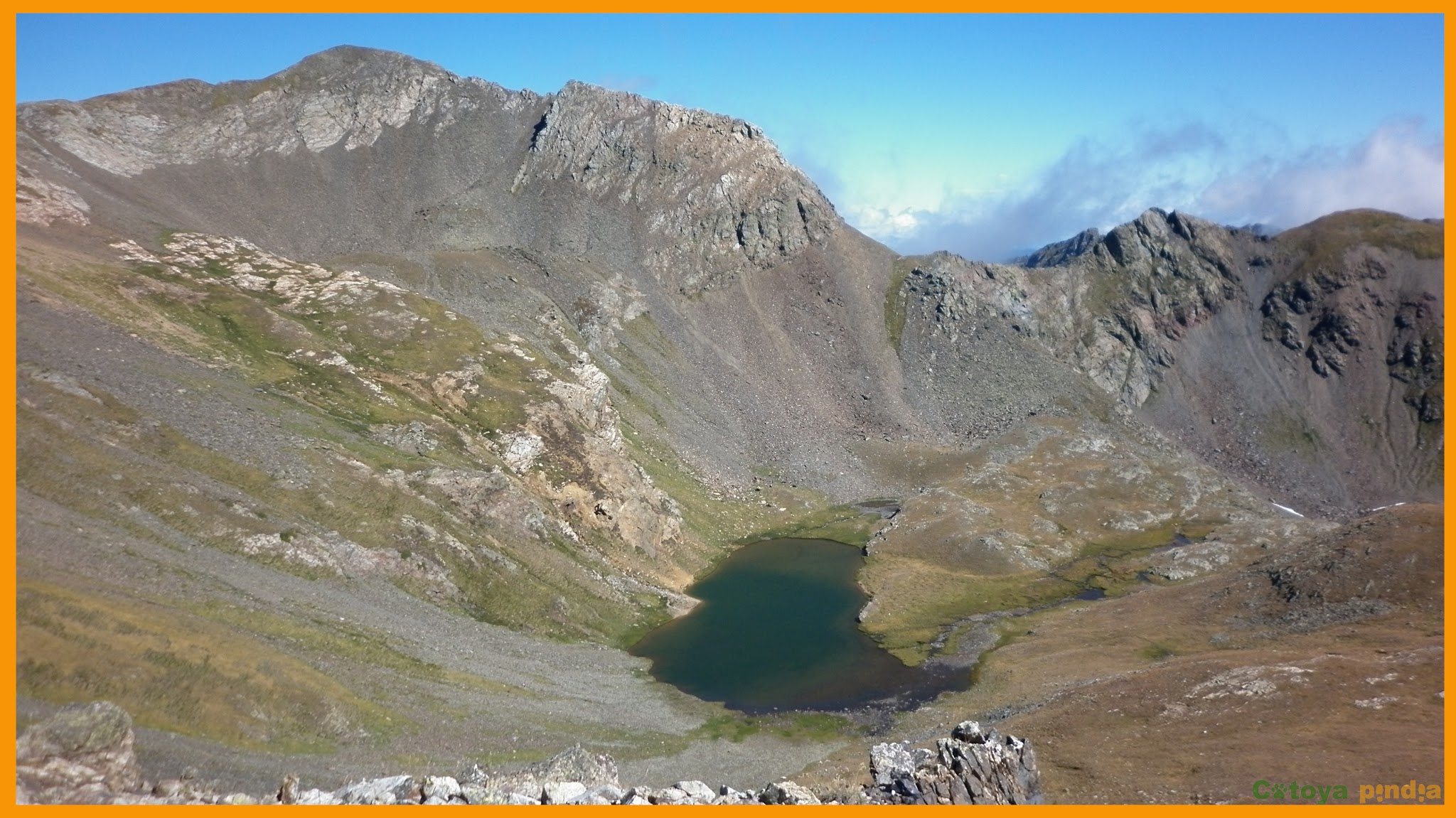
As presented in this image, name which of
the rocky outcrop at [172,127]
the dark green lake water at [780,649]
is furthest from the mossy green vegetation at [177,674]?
the rocky outcrop at [172,127]

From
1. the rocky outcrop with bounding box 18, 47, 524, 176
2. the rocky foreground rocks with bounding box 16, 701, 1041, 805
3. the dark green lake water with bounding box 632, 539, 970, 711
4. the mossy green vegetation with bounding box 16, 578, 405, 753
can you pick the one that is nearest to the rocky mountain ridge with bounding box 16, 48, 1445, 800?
the mossy green vegetation with bounding box 16, 578, 405, 753

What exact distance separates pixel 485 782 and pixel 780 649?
5298 centimetres

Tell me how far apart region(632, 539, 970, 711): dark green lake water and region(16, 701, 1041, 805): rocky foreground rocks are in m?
32.4

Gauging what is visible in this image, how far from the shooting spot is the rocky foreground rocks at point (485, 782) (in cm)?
2520

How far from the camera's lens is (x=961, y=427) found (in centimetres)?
17625

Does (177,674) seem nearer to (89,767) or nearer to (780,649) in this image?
(89,767)

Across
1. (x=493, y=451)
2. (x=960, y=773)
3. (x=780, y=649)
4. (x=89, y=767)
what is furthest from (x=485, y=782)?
(x=493, y=451)

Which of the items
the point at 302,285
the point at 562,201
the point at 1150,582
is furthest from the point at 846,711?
the point at 562,201

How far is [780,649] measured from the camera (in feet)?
270

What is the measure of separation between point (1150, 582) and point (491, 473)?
92.7 metres

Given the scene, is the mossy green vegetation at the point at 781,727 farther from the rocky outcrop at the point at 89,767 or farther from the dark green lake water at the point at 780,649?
the rocky outcrop at the point at 89,767

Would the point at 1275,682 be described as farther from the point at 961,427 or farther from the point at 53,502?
the point at 961,427

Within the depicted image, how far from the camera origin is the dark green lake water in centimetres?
7150

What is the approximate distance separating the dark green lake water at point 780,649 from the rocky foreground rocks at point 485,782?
32379mm
